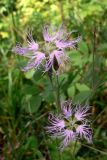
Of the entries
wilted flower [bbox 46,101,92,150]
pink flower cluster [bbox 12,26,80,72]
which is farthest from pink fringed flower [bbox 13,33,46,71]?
wilted flower [bbox 46,101,92,150]

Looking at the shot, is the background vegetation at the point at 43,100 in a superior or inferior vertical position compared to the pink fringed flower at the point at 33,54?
inferior

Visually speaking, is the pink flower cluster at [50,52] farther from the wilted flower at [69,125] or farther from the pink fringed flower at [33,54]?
the wilted flower at [69,125]

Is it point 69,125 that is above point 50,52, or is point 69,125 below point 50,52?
below

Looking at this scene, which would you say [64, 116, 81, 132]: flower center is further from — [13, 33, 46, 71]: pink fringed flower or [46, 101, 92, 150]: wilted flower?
[13, 33, 46, 71]: pink fringed flower

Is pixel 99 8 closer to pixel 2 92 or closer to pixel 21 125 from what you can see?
pixel 2 92

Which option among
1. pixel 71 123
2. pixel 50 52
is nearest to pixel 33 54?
pixel 50 52

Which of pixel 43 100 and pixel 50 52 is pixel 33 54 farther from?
pixel 43 100

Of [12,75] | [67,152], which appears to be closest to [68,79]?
[67,152]

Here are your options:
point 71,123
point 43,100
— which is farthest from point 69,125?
point 43,100

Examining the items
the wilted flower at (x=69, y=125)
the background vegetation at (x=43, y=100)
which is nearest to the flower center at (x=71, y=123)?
the wilted flower at (x=69, y=125)

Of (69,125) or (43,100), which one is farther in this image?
(43,100)

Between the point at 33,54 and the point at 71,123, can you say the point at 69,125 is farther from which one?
the point at 33,54
